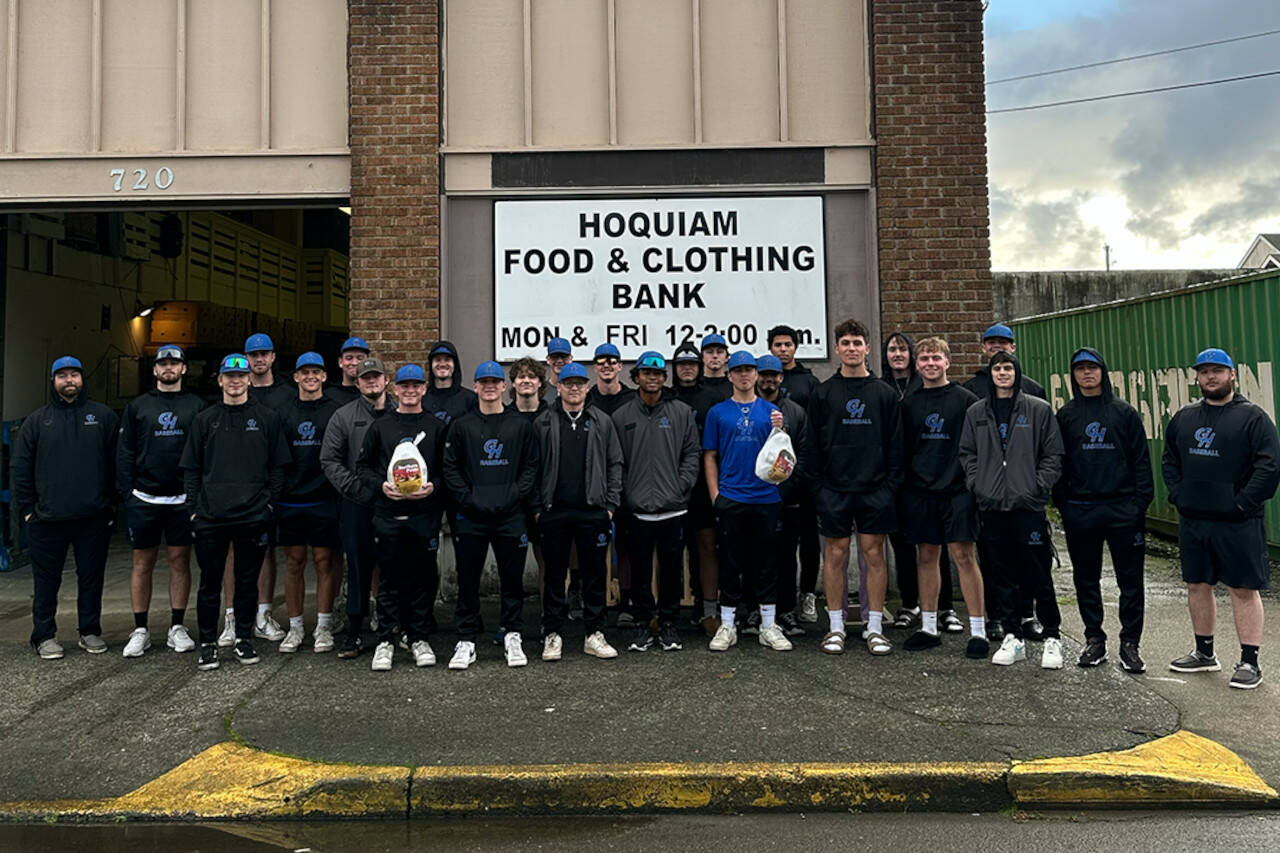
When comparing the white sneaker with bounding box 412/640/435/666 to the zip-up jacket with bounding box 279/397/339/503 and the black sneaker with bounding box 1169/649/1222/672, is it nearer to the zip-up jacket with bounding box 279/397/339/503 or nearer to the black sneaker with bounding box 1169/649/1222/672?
the zip-up jacket with bounding box 279/397/339/503

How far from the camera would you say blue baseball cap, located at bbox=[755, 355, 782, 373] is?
6.86 meters

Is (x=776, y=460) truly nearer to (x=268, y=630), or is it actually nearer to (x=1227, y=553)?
(x=1227, y=553)

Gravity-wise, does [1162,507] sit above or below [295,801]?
above

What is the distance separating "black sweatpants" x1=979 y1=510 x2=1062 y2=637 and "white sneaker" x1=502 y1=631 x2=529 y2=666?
3.22 m

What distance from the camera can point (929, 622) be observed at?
262 inches

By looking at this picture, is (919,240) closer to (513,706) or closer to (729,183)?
(729,183)

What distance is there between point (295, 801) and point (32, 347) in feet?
32.2

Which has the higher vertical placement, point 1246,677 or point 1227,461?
point 1227,461

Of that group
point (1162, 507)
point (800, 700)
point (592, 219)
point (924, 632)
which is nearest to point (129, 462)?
point (592, 219)

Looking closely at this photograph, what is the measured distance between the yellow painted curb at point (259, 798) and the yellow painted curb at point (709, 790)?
17cm

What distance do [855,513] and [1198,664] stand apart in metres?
2.36

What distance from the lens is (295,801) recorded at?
4367mm

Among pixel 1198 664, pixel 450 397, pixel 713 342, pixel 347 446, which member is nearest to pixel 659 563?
pixel 713 342

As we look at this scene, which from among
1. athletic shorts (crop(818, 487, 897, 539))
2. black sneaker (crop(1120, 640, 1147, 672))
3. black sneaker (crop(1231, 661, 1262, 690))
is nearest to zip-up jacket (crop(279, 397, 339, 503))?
athletic shorts (crop(818, 487, 897, 539))
